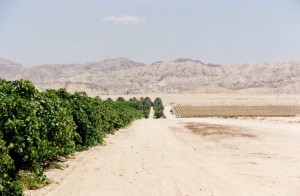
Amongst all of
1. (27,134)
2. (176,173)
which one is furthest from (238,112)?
(27,134)

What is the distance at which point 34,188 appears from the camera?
11.0m

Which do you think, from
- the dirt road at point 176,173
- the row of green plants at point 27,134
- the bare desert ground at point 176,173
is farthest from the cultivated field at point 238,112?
the row of green plants at point 27,134

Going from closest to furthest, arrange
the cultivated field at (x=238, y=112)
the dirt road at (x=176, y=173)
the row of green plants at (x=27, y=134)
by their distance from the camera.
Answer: the row of green plants at (x=27, y=134)
the dirt road at (x=176, y=173)
the cultivated field at (x=238, y=112)

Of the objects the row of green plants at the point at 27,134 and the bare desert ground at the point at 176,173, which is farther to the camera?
the bare desert ground at the point at 176,173

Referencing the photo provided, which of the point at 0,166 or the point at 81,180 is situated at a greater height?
the point at 0,166

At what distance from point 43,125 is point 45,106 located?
1.28 m

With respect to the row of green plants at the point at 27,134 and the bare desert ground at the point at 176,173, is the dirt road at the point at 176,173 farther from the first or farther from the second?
the row of green plants at the point at 27,134

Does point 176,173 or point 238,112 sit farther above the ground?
point 176,173

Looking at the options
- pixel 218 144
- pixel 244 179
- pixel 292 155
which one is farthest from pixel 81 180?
pixel 218 144

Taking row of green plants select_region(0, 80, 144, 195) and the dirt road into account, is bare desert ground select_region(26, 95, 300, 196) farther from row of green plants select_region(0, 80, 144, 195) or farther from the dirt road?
row of green plants select_region(0, 80, 144, 195)

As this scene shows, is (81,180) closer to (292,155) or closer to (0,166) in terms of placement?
(0,166)

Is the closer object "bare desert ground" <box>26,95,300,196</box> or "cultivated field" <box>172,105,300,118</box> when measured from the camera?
"bare desert ground" <box>26,95,300,196</box>

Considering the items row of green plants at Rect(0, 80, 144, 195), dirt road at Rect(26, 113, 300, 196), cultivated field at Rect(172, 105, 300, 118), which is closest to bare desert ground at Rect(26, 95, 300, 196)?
dirt road at Rect(26, 113, 300, 196)

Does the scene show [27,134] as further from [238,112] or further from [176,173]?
[238,112]
